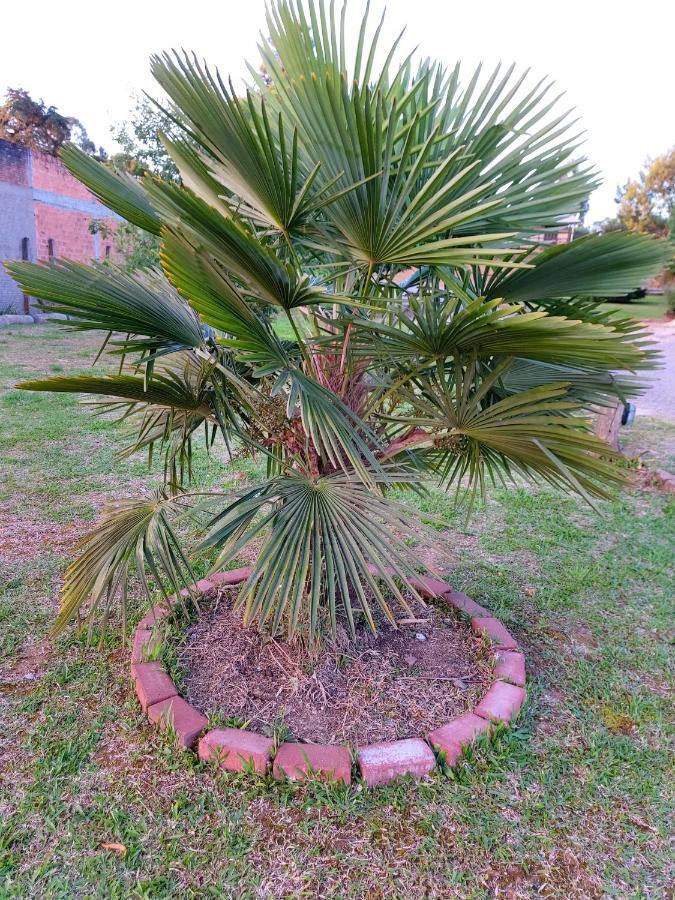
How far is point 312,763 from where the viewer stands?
66.8 inches

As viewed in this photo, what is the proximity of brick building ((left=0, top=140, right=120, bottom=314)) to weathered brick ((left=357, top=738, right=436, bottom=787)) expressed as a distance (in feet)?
38.5

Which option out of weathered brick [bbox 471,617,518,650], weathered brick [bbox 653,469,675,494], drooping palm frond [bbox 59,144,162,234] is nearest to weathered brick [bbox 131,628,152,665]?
weathered brick [bbox 471,617,518,650]

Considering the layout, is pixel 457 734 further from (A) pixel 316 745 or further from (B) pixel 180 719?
(B) pixel 180 719

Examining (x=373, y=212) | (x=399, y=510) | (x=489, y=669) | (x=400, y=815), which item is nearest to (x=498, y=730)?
(x=489, y=669)

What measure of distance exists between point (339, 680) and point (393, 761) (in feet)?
1.30

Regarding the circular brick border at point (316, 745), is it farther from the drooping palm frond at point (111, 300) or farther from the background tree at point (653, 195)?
the background tree at point (653, 195)

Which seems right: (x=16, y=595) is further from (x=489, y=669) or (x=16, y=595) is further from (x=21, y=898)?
(x=489, y=669)

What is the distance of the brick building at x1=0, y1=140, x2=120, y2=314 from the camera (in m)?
11.9

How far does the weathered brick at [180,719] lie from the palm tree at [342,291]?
0.40m

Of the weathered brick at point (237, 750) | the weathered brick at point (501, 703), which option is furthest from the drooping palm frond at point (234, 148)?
the weathered brick at point (501, 703)

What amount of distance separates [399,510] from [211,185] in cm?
111

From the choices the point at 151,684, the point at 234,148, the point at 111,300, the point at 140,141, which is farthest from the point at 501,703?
the point at 140,141

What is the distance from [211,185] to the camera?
5.60ft

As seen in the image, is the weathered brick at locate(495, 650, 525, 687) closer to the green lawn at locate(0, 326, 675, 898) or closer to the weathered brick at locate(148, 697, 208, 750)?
the green lawn at locate(0, 326, 675, 898)
